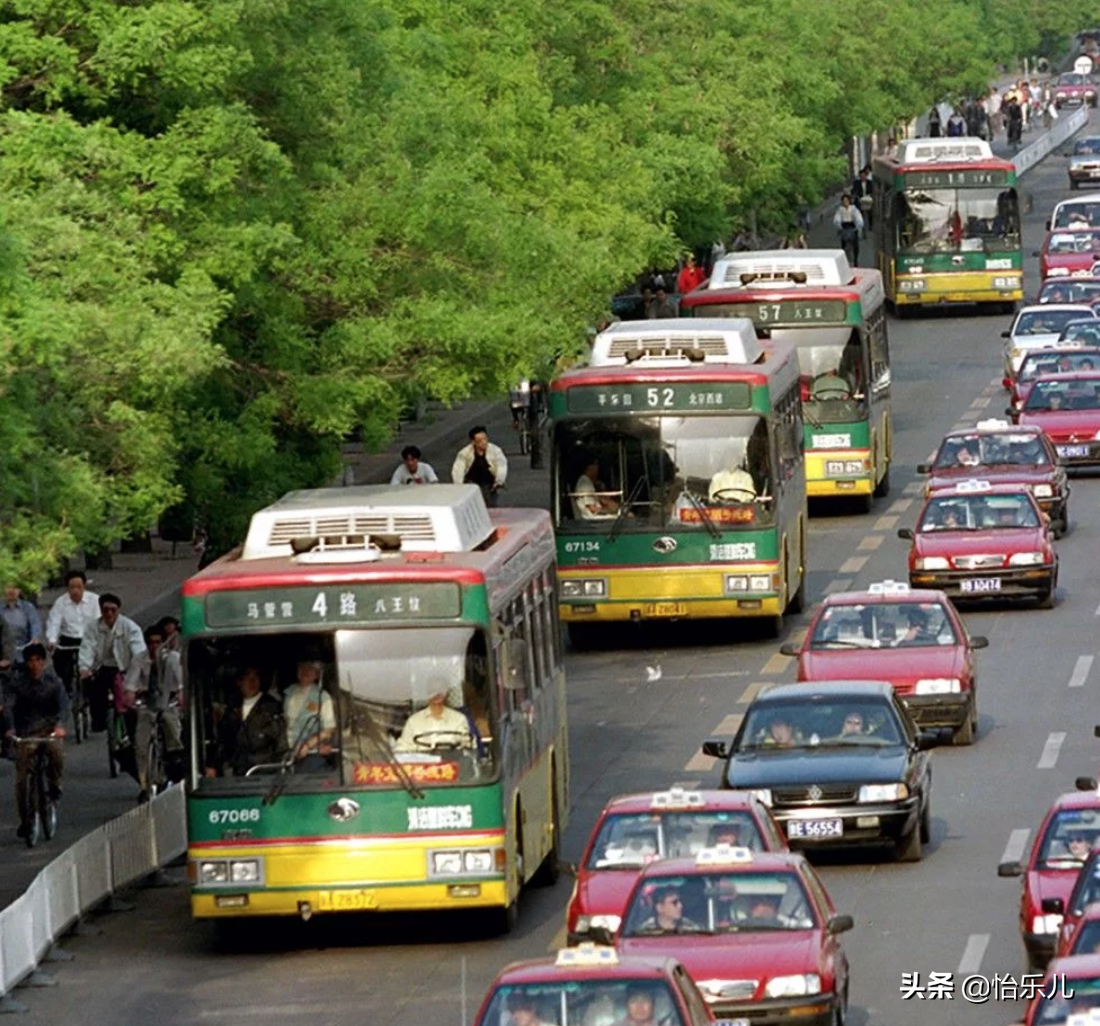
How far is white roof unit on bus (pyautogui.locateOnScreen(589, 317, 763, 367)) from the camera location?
130 feet

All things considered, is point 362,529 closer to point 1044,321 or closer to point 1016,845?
point 1016,845

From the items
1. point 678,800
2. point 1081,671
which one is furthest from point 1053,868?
point 1081,671

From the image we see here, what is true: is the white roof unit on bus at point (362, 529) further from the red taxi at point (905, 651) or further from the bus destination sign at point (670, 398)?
the bus destination sign at point (670, 398)

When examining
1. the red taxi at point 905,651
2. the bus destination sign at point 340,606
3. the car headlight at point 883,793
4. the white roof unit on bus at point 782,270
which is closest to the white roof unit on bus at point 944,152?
the white roof unit on bus at point 782,270

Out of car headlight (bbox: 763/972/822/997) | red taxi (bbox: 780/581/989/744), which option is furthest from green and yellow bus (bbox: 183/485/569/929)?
red taxi (bbox: 780/581/989/744)

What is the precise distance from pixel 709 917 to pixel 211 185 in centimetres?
1329

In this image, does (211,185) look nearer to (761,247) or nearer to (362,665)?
(362,665)

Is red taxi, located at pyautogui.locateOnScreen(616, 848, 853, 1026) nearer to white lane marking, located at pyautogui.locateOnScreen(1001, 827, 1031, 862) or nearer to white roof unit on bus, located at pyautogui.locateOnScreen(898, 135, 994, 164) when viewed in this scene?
white lane marking, located at pyautogui.locateOnScreen(1001, 827, 1031, 862)

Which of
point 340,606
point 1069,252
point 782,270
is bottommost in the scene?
point 1069,252

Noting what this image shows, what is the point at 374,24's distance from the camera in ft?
136

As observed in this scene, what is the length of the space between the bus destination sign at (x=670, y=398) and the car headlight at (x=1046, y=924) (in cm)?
1669

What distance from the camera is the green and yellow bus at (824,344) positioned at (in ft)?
163

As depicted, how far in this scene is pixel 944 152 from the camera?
7969cm

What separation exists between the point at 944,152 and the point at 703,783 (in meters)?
49.3
